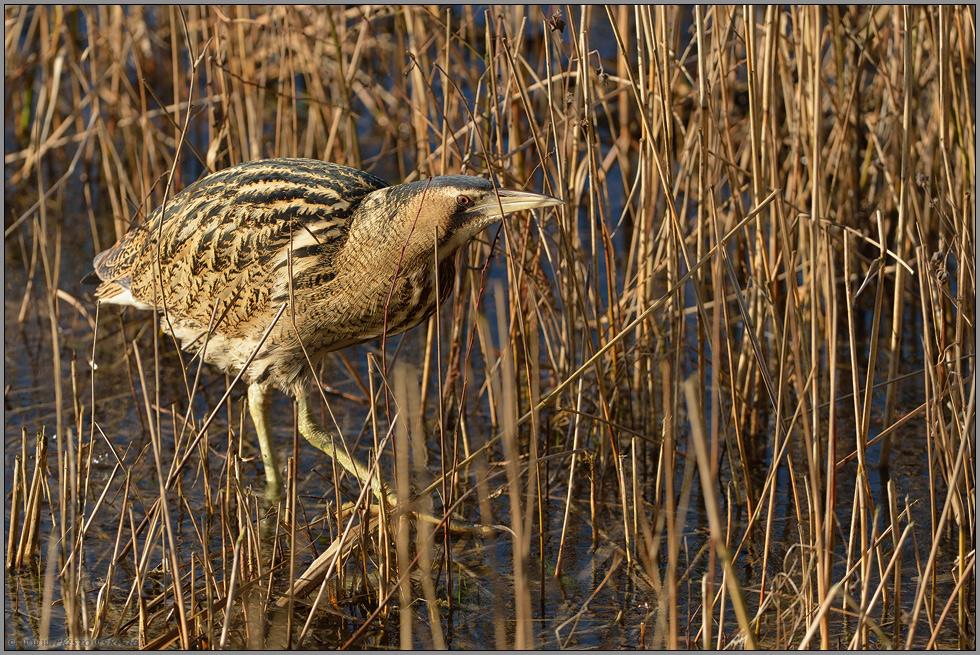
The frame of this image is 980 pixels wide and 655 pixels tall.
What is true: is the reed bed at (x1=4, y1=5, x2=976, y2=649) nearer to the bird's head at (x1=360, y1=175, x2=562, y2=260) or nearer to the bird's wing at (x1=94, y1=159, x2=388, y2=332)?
the bird's head at (x1=360, y1=175, x2=562, y2=260)

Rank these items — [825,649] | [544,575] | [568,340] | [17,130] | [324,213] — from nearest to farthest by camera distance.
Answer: [825,649] < [544,575] < [324,213] < [568,340] < [17,130]

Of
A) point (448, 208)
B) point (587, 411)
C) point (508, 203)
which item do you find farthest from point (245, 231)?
point (587, 411)

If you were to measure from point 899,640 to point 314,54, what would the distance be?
3476 mm

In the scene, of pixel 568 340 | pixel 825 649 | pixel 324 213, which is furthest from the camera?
pixel 568 340

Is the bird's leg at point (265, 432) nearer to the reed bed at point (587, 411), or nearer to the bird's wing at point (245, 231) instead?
the reed bed at point (587, 411)

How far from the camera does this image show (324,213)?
3.63 meters

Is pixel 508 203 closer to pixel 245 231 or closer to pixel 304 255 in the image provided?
pixel 304 255

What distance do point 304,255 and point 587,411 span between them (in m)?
1.32

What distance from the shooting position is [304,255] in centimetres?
363

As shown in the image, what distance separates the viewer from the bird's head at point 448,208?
3.33 metres

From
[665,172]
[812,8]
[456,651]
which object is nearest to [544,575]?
[456,651]

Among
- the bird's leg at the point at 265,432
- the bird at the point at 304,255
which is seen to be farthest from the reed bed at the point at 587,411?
the bird at the point at 304,255

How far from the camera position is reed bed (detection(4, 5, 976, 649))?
2.77 m

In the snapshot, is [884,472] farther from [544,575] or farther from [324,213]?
[324,213]
